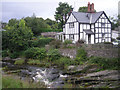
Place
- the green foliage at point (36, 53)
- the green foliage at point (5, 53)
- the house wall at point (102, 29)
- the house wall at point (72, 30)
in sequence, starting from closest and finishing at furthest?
1. the green foliage at point (36, 53)
2. the green foliage at point (5, 53)
3. the house wall at point (72, 30)
4. the house wall at point (102, 29)

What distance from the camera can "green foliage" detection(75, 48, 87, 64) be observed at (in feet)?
78.7

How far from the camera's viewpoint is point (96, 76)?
57.7 ft

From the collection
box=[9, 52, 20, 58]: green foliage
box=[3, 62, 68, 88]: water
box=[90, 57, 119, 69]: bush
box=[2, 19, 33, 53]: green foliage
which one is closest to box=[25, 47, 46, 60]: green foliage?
box=[9, 52, 20, 58]: green foliage

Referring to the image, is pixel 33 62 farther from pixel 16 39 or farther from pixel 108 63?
pixel 108 63

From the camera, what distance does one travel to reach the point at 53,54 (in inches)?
1062

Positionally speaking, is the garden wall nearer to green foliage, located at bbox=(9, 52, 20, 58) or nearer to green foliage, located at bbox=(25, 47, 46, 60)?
green foliage, located at bbox=(25, 47, 46, 60)

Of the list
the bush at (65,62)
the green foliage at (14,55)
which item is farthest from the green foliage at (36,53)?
the bush at (65,62)

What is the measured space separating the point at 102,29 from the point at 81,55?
39.7 feet

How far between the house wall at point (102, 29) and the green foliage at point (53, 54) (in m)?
10.5

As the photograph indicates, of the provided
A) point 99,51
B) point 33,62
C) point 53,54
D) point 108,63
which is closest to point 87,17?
point 99,51

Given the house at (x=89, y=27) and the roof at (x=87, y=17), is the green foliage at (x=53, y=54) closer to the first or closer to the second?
the house at (x=89, y=27)

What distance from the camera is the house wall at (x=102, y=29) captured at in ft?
110

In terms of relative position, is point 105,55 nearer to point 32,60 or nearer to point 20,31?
point 32,60

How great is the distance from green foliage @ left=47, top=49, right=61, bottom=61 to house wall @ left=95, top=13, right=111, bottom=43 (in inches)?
412
